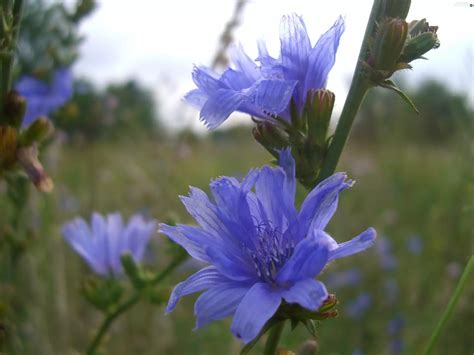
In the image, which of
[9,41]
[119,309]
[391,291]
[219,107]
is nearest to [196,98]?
A: [219,107]

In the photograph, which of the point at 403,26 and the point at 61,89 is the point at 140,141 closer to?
the point at 61,89

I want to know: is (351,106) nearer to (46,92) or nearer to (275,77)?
(275,77)

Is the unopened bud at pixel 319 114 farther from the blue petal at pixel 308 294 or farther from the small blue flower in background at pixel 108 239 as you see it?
the small blue flower in background at pixel 108 239

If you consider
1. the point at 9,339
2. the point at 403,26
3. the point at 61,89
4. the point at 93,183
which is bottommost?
the point at 9,339

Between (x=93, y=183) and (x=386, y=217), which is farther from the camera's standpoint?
(x=386, y=217)

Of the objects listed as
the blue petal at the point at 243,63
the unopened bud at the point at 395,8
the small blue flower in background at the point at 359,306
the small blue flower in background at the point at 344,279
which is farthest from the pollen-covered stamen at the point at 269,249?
the small blue flower in background at the point at 344,279

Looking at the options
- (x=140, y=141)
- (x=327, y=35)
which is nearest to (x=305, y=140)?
(x=327, y=35)
